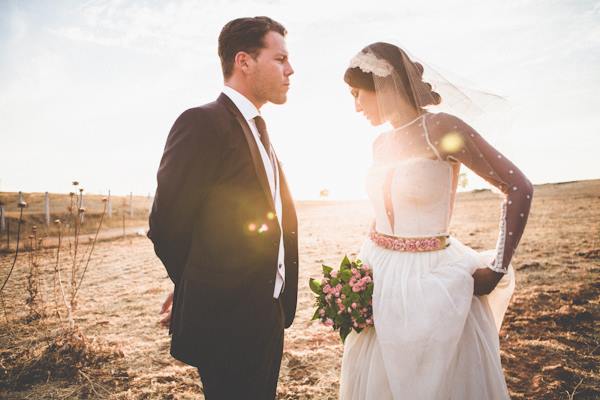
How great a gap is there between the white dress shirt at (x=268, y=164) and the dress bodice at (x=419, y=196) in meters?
0.73

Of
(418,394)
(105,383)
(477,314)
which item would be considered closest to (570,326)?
(477,314)

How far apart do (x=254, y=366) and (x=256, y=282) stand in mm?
452

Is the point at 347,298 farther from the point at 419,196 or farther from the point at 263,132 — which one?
the point at 263,132

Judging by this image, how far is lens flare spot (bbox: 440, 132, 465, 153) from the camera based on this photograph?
6.11ft

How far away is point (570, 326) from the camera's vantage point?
4.18 m

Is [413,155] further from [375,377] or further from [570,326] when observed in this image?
[570,326]

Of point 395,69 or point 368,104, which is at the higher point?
point 395,69

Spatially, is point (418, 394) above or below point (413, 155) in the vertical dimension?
below

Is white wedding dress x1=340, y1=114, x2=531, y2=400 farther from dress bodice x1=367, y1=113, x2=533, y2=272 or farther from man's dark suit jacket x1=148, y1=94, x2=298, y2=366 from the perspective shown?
man's dark suit jacket x1=148, y1=94, x2=298, y2=366

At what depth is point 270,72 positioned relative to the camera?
7.04ft

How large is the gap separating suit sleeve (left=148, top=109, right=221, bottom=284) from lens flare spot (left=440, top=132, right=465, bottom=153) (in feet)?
4.16

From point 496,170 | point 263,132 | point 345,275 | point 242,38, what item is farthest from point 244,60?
point 496,170

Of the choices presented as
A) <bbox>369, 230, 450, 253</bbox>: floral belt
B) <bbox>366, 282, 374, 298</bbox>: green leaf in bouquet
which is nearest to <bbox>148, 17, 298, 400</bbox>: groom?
<bbox>366, 282, 374, 298</bbox>: green leaf in bouquet

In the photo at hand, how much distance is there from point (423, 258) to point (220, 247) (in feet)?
3.87
